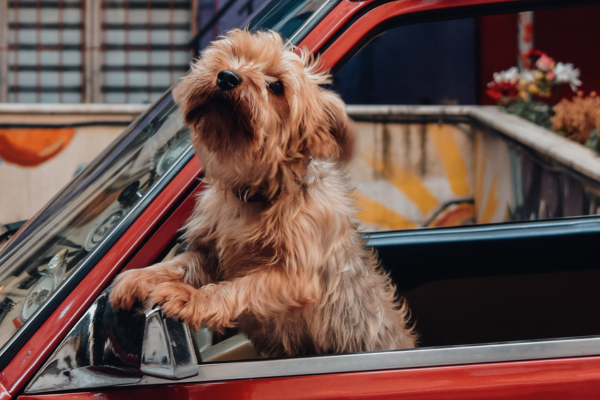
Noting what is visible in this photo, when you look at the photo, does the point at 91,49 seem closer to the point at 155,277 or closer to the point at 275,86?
the point at 275,86

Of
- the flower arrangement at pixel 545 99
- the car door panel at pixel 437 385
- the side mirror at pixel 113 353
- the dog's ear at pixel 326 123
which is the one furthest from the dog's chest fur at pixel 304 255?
the flower arrangement at pixel 545 99

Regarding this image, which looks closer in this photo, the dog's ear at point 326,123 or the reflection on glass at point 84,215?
the reflection on glass at point 84,215

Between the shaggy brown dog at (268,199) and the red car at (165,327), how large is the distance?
9cm

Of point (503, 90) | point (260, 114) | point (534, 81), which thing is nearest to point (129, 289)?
point (260, 114)

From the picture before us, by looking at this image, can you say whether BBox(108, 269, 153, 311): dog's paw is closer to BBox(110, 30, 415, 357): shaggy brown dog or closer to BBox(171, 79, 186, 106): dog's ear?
BBox(110, 30, 415, 357): shaggy brown dog

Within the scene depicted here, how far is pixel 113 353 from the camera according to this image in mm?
998

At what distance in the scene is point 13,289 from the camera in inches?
50.6

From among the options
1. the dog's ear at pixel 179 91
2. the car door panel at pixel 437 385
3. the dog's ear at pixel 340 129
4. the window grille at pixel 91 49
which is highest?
the window grille at pixel 91 49

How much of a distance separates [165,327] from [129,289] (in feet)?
0.34

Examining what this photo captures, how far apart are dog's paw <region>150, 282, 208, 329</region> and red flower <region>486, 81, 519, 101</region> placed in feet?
19.5

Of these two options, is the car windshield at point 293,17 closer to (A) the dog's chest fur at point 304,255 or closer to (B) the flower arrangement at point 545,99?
(A) the dog's chest fur at point 304,255

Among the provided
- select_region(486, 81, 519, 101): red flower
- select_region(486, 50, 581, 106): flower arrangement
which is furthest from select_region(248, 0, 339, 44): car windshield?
select_region(486, 81, 519, 101): red flower

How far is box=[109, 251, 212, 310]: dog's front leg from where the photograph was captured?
107 centimetres

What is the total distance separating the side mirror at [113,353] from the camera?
1.00m
